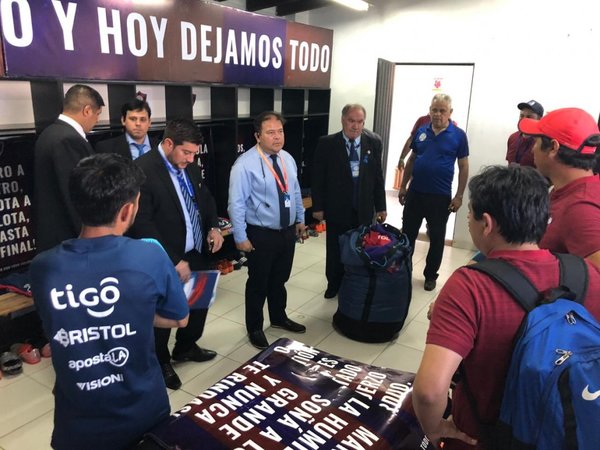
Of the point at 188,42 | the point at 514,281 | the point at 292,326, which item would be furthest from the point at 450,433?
the point at 188,42

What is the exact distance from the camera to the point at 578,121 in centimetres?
151

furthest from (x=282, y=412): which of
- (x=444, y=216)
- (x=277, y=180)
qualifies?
(x=444, y=216)

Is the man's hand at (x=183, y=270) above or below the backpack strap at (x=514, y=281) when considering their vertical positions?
below

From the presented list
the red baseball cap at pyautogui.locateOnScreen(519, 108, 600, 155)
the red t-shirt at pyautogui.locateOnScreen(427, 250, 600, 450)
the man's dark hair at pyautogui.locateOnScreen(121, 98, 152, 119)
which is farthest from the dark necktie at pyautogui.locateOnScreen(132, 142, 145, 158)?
the red t-shirt at pyautogui.locateOnScreen(427, 250, 600, 450)

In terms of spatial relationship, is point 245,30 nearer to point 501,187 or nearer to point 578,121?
point 578,121

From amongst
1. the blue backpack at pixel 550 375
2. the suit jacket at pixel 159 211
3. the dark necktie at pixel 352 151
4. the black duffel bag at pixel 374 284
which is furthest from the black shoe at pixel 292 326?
the blue backpack at pixel 550 375

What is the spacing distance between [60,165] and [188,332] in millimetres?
1200

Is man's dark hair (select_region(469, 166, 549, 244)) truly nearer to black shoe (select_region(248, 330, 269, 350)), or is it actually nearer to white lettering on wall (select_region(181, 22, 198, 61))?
black shoe (select_region(248, 330, 269, 350))

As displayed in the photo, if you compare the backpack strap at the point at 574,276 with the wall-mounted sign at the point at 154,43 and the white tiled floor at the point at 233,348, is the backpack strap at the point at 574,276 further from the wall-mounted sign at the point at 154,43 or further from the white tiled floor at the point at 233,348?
the wall-mounted sign at the point at 154,43

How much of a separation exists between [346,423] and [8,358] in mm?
2321

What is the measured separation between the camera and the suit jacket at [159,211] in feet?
7.48

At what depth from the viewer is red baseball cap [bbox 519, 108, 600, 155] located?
4.89 feet

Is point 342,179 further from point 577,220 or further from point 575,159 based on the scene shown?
point 577,220

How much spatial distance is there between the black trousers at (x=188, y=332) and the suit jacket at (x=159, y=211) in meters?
0.11
